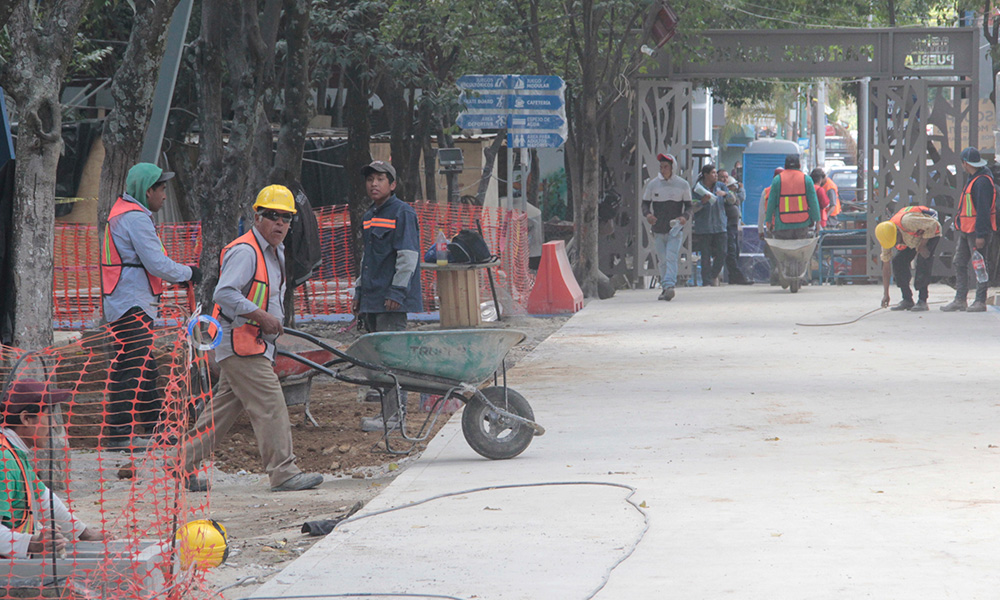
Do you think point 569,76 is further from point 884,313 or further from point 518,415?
point 518,415

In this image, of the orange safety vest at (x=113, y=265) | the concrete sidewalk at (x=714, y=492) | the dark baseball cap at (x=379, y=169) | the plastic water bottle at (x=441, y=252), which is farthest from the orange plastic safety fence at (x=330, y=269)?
the orange safety vest at (x=113, y=265)

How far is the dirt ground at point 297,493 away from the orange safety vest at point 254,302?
88 centimetres

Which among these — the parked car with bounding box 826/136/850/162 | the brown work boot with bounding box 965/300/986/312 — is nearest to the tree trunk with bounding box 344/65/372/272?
the brown work boot with bounding box 965/300/986/312

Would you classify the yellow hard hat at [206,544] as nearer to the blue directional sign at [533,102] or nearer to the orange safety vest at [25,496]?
the orange safety vest at [25,496]

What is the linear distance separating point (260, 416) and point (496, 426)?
4.61 feet

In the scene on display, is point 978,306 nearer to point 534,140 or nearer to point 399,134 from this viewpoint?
point 534,140

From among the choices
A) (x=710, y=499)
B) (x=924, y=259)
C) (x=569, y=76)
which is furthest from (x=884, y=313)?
(x=710, y=499)

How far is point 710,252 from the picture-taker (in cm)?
2225

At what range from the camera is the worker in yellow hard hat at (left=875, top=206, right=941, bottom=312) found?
15600mm

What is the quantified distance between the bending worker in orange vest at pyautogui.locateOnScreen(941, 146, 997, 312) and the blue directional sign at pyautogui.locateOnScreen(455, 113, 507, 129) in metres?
5.94

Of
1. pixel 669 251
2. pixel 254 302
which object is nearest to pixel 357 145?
pixel 669 251

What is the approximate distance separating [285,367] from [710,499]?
4.09 metres

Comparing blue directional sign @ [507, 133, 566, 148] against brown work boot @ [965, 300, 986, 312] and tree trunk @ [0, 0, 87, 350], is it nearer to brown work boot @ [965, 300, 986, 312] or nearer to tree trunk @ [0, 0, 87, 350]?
brown work boot @ [965, 300, 986, 312]

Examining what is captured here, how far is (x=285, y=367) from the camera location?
31.1ft
